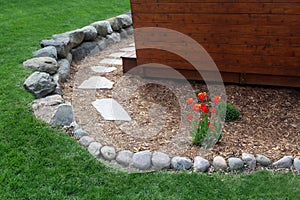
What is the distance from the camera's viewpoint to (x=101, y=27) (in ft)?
18.5

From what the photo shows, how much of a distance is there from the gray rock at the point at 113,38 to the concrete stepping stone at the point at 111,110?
240 centimetres

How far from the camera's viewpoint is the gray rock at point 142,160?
2.56m

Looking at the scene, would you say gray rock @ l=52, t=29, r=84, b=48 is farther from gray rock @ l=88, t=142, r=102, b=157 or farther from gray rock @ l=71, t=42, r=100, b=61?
gray rock @ l=88, t=142, r=102, b=157

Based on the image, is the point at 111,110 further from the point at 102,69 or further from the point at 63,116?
the point at 102,69

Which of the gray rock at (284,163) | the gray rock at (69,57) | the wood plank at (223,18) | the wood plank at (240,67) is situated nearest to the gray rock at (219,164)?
the gray rock at (284,163)

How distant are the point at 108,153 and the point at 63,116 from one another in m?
0.63

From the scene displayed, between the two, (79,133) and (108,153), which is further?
(79,133)

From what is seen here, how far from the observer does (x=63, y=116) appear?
299cm

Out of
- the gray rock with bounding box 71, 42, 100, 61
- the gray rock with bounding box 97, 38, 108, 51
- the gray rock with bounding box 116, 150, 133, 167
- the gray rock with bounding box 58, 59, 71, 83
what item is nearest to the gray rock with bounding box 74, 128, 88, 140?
the gray rock with bounding box 116, 150, 133, 167

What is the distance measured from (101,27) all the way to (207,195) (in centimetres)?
409

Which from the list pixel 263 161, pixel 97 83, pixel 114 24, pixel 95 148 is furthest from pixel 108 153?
pixel 114 24

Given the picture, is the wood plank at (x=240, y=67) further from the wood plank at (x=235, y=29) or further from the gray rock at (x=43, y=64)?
the gray rock at (x=43, y=64)

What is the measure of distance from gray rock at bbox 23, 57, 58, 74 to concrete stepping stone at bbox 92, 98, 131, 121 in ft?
2.40

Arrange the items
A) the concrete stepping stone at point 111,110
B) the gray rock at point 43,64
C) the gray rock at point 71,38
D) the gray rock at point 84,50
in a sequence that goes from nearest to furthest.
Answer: the concrete stepping stone at point 111,110 → the gray rock at point 43,64 → the gray rock at point 71,38 → the gray rock at point 84,50
